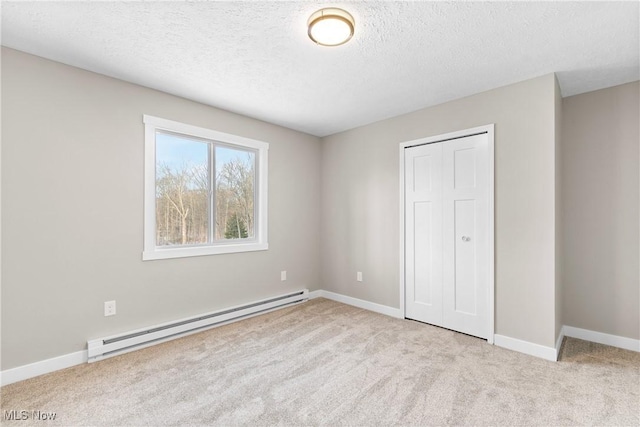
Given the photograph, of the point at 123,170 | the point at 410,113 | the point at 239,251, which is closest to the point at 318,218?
the point at 239,251

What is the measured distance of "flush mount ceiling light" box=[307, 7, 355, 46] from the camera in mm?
1833

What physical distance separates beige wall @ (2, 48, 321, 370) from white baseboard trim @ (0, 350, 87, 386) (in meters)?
0.04

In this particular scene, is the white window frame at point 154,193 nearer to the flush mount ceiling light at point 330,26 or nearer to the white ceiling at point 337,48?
the white ceiling at point 337,48

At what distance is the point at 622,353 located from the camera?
268 cm

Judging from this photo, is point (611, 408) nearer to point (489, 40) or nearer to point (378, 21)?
point (489, 40)

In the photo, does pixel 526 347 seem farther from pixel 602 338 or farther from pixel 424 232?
pixel 424 232

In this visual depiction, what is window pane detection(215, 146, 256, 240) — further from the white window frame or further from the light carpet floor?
the light carpet floor

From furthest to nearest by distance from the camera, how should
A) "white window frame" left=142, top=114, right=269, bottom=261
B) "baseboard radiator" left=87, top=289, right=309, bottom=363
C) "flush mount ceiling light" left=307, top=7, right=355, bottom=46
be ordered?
"white window frame" left=142, top=114, right=269, bottom=261, "baseboard radiator" left=87, top=289, right=309, bottom=363, "flush mount ceiling light" left=307, top=7, right=355, bottom=46

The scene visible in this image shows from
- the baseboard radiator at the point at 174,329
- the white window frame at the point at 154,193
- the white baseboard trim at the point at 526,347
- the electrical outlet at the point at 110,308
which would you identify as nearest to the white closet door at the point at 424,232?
the white baseboard trim at the point at 526,347

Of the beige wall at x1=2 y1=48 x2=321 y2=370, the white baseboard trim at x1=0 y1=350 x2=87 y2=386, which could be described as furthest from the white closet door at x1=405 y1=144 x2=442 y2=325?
the white baseboard trim at x1=0 y1=350 x2=87 y2=386

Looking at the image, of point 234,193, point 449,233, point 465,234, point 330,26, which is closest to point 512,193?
point 465,234

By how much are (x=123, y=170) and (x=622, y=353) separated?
4.76 meters

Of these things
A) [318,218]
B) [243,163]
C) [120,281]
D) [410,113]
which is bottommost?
[120,281]

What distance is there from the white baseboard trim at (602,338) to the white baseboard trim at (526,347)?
732mm
